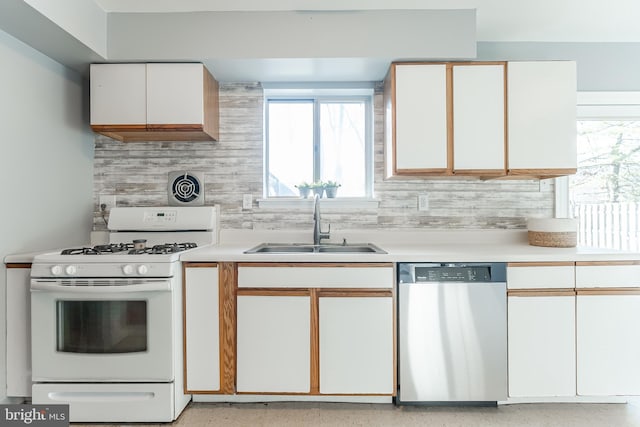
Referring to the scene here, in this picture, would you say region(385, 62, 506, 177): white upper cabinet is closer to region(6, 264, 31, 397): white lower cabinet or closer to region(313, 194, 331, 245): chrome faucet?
region(313, 194, 331, 245): chrome faucet

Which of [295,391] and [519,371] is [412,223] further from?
[295,391]

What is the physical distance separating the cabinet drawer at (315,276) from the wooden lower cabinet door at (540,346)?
71 cm

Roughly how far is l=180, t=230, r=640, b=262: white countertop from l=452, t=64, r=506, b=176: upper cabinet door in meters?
0.60

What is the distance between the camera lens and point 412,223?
9.07 ft

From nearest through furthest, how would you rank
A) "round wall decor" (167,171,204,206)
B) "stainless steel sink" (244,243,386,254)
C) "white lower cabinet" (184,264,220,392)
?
"white lower cabinet" (184,264,220,392)
"stainless steel sink" (244,243,386,254)
"round wall decor" (167,171,204,206)

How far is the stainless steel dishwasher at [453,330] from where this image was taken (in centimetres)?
207

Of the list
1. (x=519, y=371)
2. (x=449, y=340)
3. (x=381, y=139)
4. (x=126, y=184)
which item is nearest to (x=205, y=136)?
(x=126, y=184)

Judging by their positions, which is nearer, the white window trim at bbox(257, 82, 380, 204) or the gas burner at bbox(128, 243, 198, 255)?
the gas burner at bbox(128, 243, 198, 255)

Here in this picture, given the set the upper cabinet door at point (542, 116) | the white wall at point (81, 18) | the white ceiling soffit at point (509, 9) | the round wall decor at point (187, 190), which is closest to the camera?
the white wall at point (81, 18)

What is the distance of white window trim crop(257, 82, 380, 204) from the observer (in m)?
2.77

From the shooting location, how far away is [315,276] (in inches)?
82.2

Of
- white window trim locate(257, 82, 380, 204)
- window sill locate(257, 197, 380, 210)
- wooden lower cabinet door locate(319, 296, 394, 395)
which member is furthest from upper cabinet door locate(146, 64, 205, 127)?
wooden lower cabinet door locate(319, 296, 394, 395)

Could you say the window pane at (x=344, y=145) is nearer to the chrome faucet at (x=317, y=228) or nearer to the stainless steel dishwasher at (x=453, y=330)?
the chrome faucet at (x=317, y=228)

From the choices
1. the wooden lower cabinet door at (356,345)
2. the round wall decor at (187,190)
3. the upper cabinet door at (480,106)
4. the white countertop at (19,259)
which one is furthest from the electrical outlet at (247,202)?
the upper cabinet door at (480,106)
